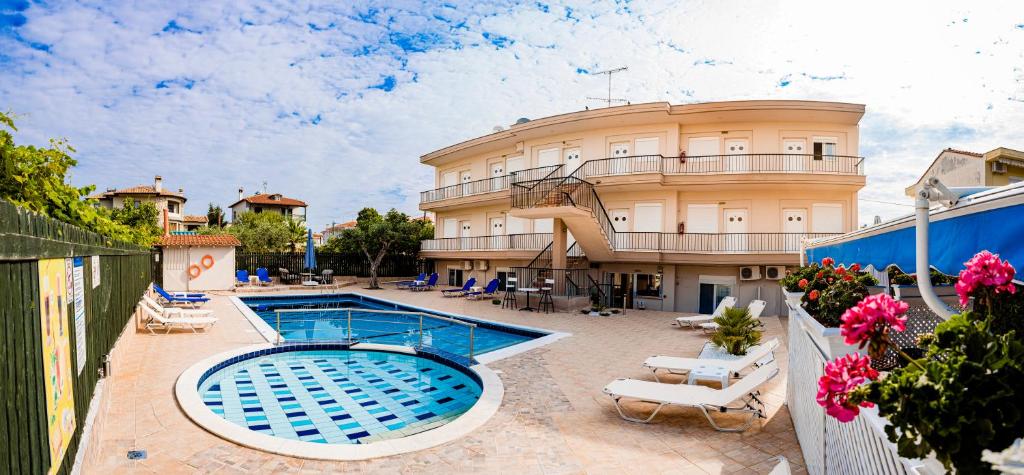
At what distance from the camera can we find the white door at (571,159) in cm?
2145

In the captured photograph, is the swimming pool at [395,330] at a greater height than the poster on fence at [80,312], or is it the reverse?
the poster on fence at [80,312]

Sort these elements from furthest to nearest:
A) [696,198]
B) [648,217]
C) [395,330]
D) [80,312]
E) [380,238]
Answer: [380,238] → [648,217] → [696,198] → [395,330] → [80,312]

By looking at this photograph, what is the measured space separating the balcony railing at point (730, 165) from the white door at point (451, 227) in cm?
1001

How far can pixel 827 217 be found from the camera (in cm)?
1850

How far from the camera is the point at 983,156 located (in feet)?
56.2

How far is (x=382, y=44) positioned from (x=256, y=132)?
469 inches

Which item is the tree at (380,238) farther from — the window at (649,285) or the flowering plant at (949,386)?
the flowering plant at (949,386)

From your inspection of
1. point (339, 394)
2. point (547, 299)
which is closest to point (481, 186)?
point (547, 299)

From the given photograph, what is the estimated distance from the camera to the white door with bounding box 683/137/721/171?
61.4 feet

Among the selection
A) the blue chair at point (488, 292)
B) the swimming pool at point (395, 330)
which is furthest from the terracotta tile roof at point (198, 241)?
the blue chair at point (488, 292)

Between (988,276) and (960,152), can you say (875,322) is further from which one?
(960,152)

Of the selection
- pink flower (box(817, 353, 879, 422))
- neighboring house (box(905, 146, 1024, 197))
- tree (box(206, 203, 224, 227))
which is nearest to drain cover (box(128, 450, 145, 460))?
pink flower (box(817, 353, 879, 422))

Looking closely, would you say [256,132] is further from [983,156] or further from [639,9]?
[983,156]

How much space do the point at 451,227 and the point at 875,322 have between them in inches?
1049
